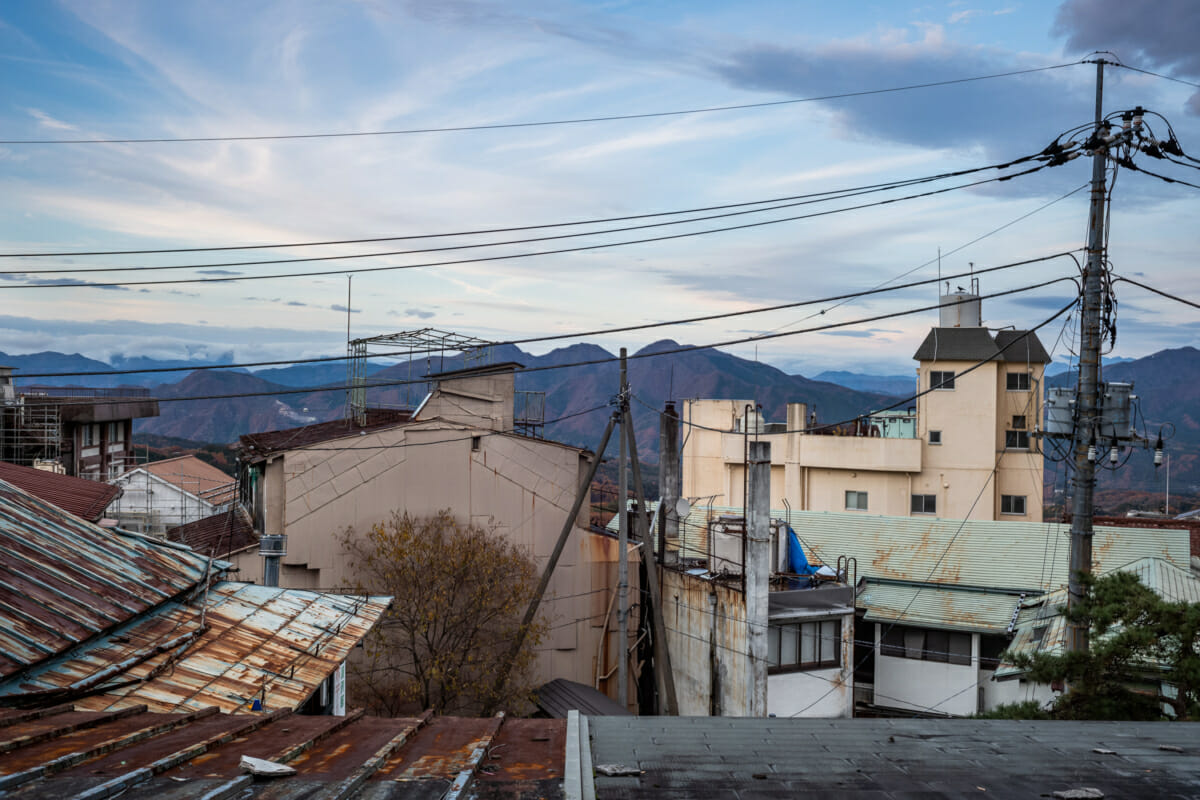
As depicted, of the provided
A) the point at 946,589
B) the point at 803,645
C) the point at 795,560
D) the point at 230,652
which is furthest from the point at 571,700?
the point at 230,652

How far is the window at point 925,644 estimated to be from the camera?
2653cm

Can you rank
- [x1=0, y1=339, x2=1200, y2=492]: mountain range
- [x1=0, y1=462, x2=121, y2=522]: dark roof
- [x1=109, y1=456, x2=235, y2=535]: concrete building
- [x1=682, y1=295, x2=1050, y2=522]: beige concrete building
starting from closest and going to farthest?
1. [x1=0, y1=462, x2=121, y2=522]: dark roof
2. [x1=109, y1=456, x2=235, y2=535]: concrete building
3. [x1=682, y1=295, x2=1050, y2=522]: beige concrete building
4. [x1=0, y1=339, x2=1200, y2=492]: mountain range

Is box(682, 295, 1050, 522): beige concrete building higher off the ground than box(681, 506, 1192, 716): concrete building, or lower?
higher

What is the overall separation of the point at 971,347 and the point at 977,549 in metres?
19.2

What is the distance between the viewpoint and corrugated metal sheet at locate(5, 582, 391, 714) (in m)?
8.50

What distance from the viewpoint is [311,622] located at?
11.6 meters

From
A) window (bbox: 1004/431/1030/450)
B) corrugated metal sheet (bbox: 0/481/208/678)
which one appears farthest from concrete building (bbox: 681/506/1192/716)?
window (bbox: 1004/431/1030/450)

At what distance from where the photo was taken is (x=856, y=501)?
46.5m

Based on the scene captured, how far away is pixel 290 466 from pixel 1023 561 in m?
23.2

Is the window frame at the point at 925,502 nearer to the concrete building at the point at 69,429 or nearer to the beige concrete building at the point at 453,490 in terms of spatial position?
the beige concrete building at the point at 453,490

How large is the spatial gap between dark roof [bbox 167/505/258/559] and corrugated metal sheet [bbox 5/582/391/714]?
11.2 meters

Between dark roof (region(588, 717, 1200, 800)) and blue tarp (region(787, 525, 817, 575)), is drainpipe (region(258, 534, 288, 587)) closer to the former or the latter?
dark roof (region(588, 717, 1200, 800))

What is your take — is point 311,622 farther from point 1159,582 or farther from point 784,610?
point 1159,582

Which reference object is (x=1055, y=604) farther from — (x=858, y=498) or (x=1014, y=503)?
(x=1014, y=503)
